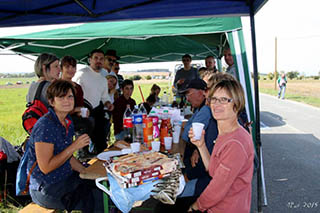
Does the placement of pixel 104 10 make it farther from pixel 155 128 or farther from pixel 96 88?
pixel 155 128

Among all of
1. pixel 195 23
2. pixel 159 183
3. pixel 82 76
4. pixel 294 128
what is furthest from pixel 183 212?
pixel 294 128

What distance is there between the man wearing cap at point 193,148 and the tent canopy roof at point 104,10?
53.4 inches

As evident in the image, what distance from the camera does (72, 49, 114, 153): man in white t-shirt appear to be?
4254 mm

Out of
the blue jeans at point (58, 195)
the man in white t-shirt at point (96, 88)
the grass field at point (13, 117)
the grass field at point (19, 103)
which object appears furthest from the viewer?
the grass field at point (19, 103)

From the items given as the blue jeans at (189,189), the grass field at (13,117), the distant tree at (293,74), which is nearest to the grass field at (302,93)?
the grass field at (13,117)

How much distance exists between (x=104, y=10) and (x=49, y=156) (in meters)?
2.44

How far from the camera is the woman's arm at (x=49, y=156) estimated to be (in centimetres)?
182

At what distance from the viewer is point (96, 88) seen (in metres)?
4.35

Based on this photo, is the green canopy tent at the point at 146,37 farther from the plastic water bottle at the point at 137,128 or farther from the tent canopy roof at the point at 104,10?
the plastic water bottle at the point at 137,128

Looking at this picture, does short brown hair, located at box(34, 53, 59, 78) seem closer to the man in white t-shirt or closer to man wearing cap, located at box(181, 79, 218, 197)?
the man in white t-shirt

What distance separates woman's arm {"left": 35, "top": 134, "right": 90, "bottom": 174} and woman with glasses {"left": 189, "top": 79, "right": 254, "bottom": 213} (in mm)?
1074

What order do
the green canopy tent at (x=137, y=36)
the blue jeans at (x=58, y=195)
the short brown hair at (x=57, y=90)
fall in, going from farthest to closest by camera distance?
the green canopy tent at (x=137, y=36)
the short brown hair at (x=57, y=90)
the blue jeans at (x=58, y=195)

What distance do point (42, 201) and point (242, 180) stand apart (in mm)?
1627

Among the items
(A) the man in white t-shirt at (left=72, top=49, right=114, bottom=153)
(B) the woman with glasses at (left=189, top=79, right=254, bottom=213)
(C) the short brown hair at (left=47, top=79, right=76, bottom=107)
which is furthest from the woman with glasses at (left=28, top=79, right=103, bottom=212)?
(A) the man in white t-shirt at (left=72, top=49, right=114, bottom=153)
